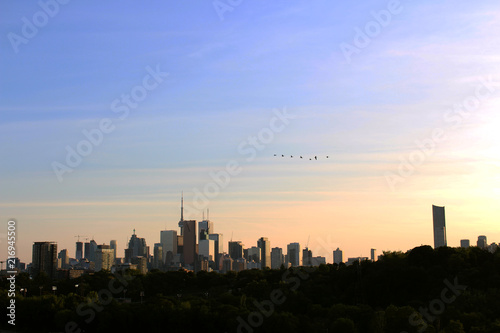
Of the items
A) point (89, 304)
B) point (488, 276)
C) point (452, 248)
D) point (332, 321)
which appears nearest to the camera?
point (332, 321)

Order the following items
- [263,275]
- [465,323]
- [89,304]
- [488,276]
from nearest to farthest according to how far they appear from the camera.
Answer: [465,323] → [89,304] → [488,276] → [263,275]

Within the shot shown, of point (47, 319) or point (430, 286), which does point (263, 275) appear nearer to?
point (430, 286)

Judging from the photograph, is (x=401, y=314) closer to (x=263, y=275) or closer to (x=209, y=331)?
(x=209, y=331)

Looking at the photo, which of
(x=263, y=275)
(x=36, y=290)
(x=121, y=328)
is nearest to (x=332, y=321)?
(x=121, y=328)

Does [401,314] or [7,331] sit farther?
[7,331]

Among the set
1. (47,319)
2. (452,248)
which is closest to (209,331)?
(47,319)

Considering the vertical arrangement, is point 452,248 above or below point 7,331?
above
